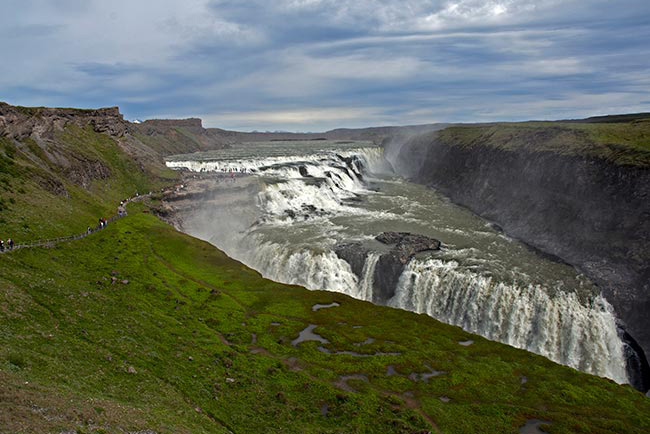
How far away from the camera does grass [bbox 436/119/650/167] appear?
59.4 m

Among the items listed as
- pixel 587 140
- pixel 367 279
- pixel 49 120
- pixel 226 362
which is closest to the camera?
pixel 226 362

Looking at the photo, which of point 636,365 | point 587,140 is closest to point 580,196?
point 587,140

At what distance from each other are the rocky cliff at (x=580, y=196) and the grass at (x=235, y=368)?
22.5m

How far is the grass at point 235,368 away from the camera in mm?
19141

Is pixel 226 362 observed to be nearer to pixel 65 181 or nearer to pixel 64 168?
pixel 65 181

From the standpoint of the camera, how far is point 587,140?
69938 millimetres

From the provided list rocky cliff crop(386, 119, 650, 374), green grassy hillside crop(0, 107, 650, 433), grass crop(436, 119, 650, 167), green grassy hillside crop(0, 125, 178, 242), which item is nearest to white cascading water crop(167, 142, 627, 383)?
rocky cliff crop(386, 119, 650, 374)

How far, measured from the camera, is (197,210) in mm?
76250

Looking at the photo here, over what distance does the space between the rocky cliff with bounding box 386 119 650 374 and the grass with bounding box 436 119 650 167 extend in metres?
0.15

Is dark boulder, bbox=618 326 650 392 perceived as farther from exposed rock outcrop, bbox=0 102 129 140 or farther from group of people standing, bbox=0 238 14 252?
exposed rock outcrop, bbox=0 102 129 140

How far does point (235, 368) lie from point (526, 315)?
30601mm

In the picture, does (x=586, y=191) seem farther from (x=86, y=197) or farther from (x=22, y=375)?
(x=86, y=197)

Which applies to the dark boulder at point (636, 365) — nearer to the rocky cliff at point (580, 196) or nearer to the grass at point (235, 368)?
the rocky cliff at point (580, 196)

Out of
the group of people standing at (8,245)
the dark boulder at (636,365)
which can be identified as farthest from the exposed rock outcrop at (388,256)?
the group of people standing at (8,245)
